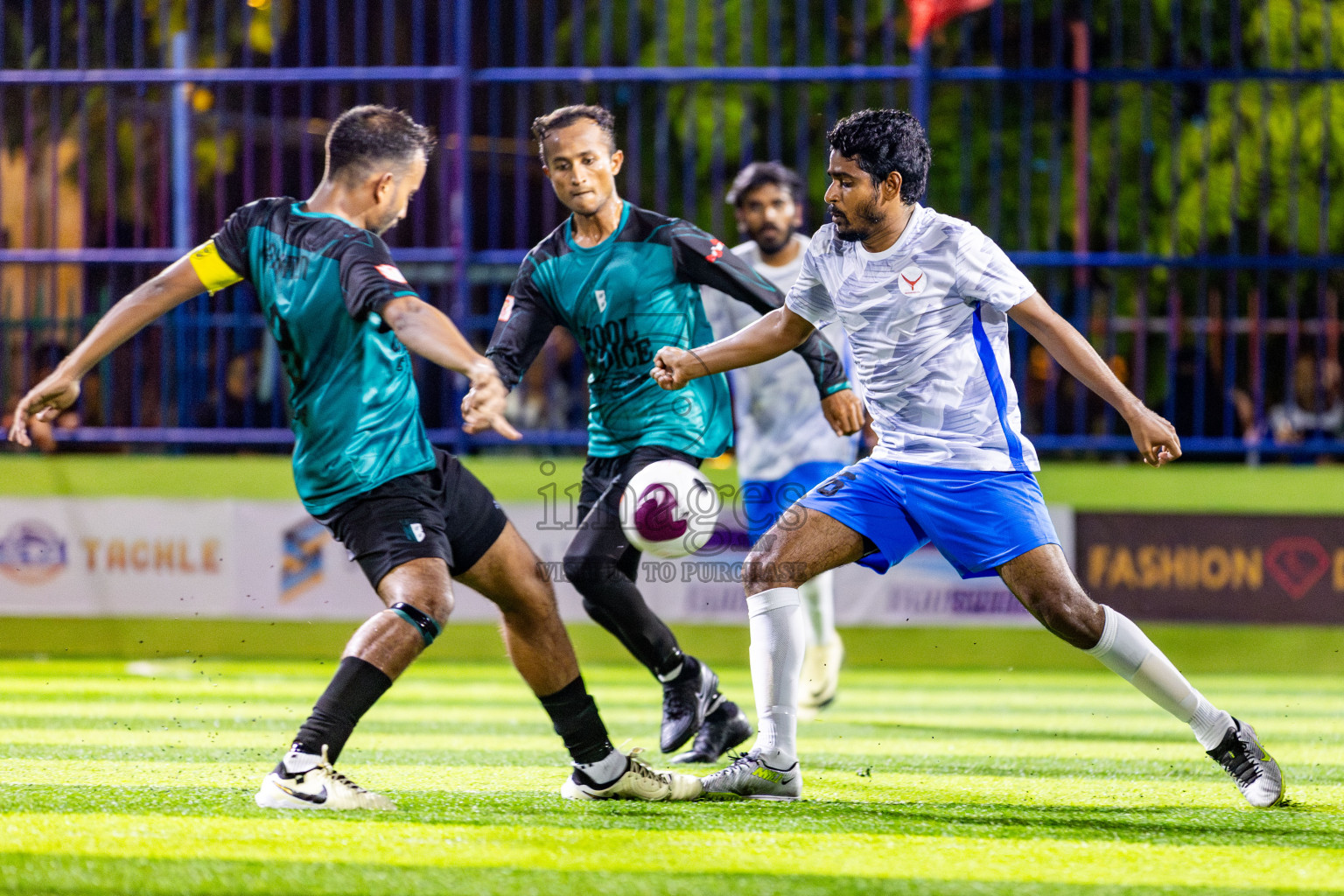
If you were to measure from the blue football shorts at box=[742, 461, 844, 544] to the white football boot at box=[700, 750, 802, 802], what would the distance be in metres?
2.37

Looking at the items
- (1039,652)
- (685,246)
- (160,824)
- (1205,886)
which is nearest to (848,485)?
(685,246)

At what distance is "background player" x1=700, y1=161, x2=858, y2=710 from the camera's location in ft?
23.1

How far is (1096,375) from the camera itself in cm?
455

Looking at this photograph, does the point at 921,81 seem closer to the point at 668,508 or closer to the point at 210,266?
the point at 668,508

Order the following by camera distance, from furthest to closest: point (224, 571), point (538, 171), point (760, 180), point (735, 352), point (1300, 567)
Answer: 1. point (538, 171)
2. point (224, 571)
3. point (1300, 567)
4. point (760, 180)
5. point (735, 352)

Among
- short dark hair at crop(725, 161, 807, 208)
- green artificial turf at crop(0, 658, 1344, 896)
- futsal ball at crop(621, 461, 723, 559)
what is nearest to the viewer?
green artificial turf at crop(0, 658, 1344, 896)

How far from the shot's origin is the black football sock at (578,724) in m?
4.63

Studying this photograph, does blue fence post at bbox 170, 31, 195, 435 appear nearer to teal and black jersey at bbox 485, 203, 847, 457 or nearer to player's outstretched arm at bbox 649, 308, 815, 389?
teal and black jersey at bbox 485, 203, 847, 457

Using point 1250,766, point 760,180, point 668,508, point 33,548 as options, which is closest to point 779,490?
point 760,180

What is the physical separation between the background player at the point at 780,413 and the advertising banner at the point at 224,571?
252cm

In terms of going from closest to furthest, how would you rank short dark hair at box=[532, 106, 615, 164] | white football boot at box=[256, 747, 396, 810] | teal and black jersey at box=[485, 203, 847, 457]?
white football boot at box=[256, 747, 396, 810]
short dark hair at box=[532, 106, 615, 164]
teal and black jersey at box=[485, 203, 847, 457]

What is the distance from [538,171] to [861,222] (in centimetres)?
756

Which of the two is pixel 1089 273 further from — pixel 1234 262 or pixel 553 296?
pixel 553 296

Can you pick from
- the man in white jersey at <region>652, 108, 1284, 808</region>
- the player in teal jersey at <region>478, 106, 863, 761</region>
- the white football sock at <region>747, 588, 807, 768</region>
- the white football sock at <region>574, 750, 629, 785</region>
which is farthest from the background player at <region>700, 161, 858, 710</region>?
the white football sock at <region>574, 750, 629, 785</region>
